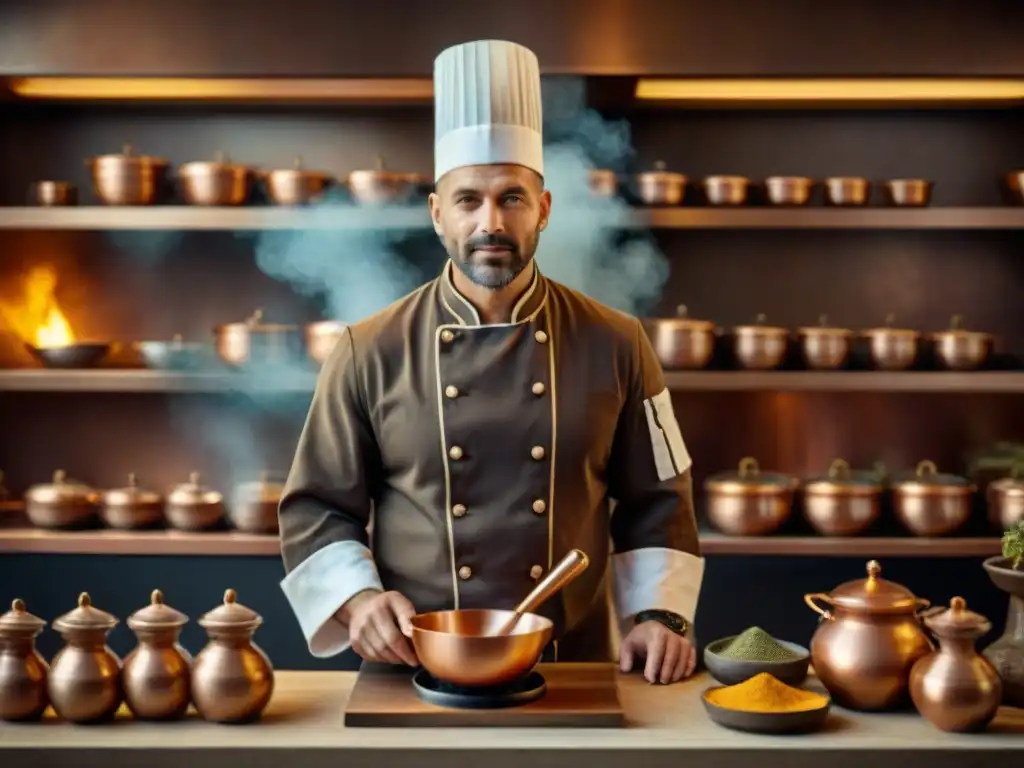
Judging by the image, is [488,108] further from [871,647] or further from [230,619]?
[871,647]

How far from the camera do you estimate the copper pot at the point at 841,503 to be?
371cm

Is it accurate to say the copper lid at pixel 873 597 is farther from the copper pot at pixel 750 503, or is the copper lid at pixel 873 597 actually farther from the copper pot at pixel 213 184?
the copper pot at pixel 213 184

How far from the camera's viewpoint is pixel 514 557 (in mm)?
2182

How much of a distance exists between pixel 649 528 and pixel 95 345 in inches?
92.8

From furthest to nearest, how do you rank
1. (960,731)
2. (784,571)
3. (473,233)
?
1. (784,571)
2. (473,233)
3. (960,731)

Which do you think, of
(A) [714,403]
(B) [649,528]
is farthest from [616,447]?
(A) [714,403]

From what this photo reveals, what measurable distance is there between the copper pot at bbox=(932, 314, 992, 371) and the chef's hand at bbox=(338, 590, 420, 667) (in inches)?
98.0

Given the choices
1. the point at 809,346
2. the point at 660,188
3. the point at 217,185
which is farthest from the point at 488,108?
the point at 809,346

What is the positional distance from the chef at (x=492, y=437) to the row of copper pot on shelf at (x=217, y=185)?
1.48m

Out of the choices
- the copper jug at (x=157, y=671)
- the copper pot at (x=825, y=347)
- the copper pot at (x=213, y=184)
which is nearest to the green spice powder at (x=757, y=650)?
the copper jug at (x=157, y=671)

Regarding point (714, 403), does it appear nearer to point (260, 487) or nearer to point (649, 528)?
point (260, 487)

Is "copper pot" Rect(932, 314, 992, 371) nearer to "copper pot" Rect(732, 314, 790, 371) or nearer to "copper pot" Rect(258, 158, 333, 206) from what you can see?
"copper pot" Rect(732, 314, 790, 371)

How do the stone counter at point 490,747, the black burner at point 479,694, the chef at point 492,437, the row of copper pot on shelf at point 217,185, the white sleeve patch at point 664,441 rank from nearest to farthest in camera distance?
the stone counter at point 490,747 → the black burner at point 479,694 → the chef at point 492,437 → the white sleeve patch at point 664,441 → the row of copper pot on shelf at point 217,185

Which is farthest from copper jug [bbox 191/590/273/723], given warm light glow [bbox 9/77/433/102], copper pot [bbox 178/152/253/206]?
warm light glow [bbox 9/77/433/102]
